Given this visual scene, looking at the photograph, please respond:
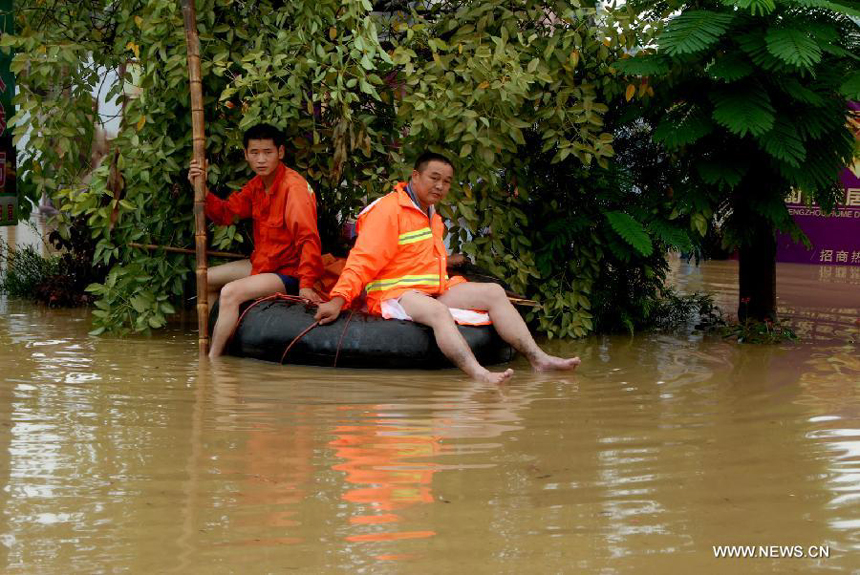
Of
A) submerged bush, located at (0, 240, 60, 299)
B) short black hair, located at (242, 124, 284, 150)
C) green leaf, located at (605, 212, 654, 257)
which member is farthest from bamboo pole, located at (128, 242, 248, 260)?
green leaf, located at (605, 212, 654, 257)

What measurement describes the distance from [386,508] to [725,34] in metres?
4.81

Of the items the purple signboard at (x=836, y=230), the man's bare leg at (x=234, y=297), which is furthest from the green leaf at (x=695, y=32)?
the purple signboard at (x=836, y=230)

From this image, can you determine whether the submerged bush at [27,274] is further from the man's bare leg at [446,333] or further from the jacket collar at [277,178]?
the man's bare leg at [446,333]

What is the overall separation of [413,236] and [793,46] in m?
2.66

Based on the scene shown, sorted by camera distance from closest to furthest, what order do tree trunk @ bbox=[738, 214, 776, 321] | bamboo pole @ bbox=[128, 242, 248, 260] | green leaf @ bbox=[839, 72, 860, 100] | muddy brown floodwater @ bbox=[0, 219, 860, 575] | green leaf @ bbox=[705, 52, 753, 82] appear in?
muddy brown floodwater @ bbox=[0, 219, 860, 575] < green leaf @ bbox=[839, 72, 860, 100] < green leaf @ bbox=[705, 52, 753, 82] < bamboo pole @ bbox=[128, 242, 248, 260] < tree trunk @ bbox=[738, 214, 776, 321]

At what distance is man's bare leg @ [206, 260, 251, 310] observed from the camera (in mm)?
8469

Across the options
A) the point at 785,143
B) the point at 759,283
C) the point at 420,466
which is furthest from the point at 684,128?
the point at 420,466

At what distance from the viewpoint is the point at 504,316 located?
7.70 m

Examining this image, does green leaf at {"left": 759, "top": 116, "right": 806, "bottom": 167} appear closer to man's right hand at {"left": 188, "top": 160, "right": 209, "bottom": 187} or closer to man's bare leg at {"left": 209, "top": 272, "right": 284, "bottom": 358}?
man's bare leg at {"left": 209, "top": 272, "right": 284, "bottom": 358}

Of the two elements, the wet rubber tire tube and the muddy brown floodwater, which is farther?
the wet rubber tire tube

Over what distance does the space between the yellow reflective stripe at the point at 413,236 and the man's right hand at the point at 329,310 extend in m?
0.55

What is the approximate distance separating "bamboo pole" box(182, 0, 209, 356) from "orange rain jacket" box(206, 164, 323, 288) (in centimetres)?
27

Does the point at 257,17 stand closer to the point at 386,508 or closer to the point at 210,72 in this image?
the point at 210,72

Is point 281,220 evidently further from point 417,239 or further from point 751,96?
point 751,96
